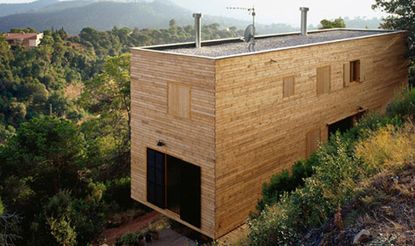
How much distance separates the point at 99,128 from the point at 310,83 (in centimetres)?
1436

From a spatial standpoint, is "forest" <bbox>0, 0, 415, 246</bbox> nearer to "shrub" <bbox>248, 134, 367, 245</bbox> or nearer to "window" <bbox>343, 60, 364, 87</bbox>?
"shrub" <bbox>248, 134, 367, 245</bbox>

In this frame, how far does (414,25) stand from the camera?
691 inches

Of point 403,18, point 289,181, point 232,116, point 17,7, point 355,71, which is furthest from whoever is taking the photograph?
point 17,7

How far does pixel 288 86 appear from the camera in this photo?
486 inches

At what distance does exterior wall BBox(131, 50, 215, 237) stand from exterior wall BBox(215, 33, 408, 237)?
0.24 metres

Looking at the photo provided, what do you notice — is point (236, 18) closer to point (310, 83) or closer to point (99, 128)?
point (99, 128)

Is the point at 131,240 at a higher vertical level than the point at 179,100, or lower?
lower

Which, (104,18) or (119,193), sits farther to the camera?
(104,18)

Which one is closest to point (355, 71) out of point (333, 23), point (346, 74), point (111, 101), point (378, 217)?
point (346, 74)

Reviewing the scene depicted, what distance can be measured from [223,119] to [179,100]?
129 centimetres

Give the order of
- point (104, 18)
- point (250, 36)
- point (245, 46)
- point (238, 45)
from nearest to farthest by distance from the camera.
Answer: point (250, 36) → point (245, 46) → point (238, 45) → point (104, 18)

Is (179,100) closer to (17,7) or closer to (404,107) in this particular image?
(404,107)

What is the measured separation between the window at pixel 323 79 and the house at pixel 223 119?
0.10ft

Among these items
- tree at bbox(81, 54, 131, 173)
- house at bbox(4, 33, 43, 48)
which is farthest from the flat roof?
house at bbox(4, 33, 43, 48)
